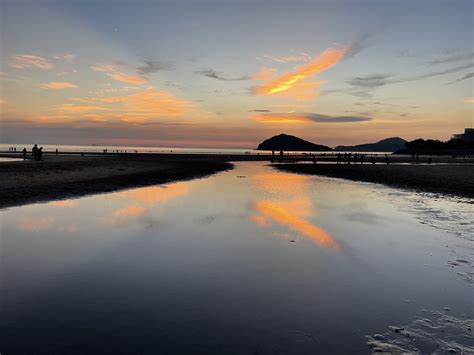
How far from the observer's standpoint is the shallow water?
5.07 meters

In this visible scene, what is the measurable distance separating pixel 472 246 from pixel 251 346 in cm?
926

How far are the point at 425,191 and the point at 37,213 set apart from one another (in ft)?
82.5

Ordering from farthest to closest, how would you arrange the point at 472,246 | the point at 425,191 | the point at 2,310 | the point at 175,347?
the point at 425,191, the point at 472,246, the point at 2,310, the point at 175,347

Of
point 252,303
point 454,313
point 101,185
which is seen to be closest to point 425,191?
point 454,313

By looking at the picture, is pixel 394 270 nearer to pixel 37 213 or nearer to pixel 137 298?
pixel 137 298

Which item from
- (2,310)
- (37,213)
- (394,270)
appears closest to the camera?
(2,310)

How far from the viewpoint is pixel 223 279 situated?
7.54m

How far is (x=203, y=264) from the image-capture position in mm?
8609

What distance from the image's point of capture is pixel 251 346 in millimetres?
4812

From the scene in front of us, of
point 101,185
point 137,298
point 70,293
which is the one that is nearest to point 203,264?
point 137,298

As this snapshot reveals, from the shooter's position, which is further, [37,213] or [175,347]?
→ [37,213]

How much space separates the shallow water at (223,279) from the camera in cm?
507

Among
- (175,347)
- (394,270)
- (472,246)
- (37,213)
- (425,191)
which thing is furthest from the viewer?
(425,191)

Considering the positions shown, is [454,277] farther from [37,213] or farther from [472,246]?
[37,213]
